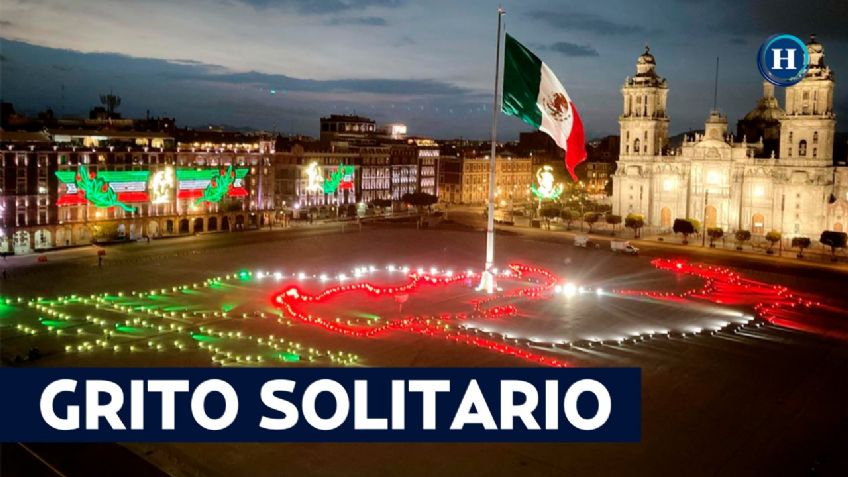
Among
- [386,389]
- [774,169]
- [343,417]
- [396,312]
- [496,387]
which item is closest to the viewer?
[343,417]

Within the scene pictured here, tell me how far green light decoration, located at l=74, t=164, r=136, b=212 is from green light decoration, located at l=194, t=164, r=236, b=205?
1058cm

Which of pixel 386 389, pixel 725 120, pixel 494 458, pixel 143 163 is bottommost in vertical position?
pixel 494 458

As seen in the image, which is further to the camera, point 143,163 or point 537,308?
point 143,163

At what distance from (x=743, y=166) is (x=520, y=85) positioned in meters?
52.9

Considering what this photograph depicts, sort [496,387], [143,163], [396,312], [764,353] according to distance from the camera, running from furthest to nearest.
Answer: [143,163], [396,312], [764,353], [496,387]

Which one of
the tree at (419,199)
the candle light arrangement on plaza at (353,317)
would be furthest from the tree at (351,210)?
the candle light arrangement on plaza at (353,317)

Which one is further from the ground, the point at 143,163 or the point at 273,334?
the point at 143,163

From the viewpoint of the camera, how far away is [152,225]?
68.8 m

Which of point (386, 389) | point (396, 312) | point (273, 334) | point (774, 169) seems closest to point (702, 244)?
point (774, 169)

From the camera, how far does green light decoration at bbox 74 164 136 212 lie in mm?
61500

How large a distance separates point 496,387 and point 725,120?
6501 centimetres

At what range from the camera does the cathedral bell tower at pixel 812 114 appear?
69688 mm

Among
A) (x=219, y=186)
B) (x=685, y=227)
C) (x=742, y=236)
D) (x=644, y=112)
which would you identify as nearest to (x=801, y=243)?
(x=742, y=236)

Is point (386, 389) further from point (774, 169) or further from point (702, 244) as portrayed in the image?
point (774, 169)
